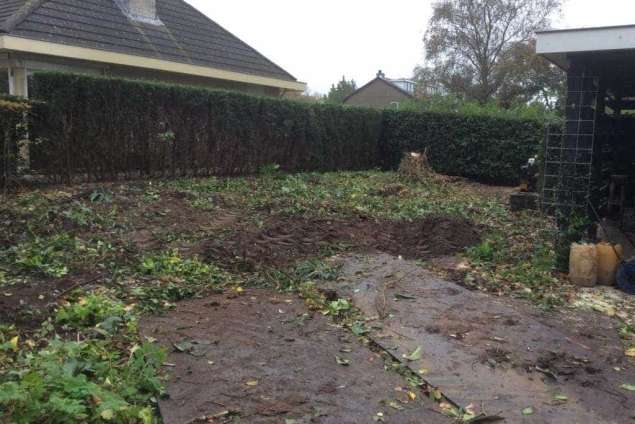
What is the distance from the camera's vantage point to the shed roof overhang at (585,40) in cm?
563

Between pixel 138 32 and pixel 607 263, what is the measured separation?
511 inches

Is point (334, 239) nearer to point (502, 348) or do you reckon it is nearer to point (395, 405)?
point (502, 348)

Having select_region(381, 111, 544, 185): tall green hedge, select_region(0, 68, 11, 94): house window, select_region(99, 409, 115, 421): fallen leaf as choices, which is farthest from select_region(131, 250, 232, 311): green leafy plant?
select_region(381, 111, 544, 185): tall green hedge

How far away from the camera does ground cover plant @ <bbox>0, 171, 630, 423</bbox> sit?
336 centimetres

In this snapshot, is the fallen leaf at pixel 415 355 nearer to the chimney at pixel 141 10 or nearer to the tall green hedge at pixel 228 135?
the tall green hedge at pixel 228 135

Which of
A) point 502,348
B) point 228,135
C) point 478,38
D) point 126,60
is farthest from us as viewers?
point 478,38

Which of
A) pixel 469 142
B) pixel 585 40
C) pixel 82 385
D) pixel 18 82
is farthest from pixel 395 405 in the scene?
pixel 469 142

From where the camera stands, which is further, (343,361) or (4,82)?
(4,82)

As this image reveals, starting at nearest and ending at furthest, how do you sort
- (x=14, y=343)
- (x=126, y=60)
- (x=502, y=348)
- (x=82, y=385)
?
(x=82, y=385) → (x=14, y=343) → (x=502, y=348) → (x=126, y=60)

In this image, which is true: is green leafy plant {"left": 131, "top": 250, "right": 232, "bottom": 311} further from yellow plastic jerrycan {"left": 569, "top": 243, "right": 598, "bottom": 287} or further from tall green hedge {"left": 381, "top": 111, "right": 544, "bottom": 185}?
tall green hedge {"left": 381, "top": 111, "right": 544, "bottom": 185}

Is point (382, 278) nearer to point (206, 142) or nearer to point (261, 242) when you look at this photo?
point (261, 242)

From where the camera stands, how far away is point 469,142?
16.7m

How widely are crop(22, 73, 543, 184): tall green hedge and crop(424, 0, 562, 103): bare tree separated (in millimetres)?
16662

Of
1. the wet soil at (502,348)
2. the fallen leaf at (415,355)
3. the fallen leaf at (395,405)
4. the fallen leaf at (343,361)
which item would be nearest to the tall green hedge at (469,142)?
the wet soil at (502,348)
